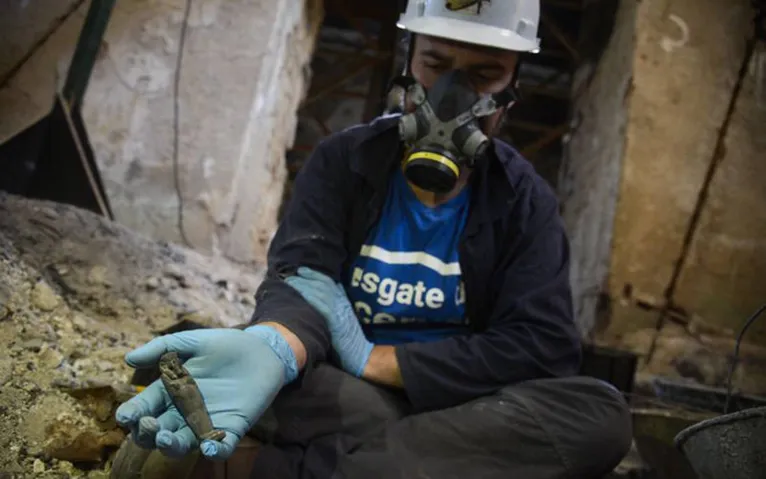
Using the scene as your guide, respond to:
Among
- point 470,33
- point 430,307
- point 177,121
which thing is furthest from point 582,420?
→ point 177,121

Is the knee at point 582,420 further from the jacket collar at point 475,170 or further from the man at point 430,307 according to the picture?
the jacket collar at point 475,170

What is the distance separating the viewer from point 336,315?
133 cm

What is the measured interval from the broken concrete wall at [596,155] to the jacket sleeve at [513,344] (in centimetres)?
114

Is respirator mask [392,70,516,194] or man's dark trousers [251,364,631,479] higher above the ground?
respirator mask [392,70,516,194]

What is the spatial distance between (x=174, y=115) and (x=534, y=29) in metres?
1.30

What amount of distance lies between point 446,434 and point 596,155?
6.39ft

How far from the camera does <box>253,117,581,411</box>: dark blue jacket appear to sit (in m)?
1.30

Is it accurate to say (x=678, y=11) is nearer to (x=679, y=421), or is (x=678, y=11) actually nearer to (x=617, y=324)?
(x=617, y=324)

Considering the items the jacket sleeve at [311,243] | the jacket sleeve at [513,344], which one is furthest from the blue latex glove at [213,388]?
the jacket sleeve at [513,344]

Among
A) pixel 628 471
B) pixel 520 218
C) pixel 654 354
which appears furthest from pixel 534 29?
pixel 654 354

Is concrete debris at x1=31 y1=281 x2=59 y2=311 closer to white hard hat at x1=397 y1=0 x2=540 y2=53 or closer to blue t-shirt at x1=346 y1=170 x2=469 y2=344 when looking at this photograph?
blue t-shirt at x1=346 y1=170 x2=469 y2=344

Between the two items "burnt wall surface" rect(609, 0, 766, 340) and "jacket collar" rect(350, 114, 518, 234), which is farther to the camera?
"burnt wall surface" rect(609, 0, 766, 340)

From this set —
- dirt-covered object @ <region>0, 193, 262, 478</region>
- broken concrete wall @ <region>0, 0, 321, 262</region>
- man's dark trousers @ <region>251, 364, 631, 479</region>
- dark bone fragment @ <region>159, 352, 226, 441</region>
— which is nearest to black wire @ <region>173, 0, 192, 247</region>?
broken concrete wall @ <region>0, 0, 321, 262</region>

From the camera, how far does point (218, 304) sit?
6.88 feet
